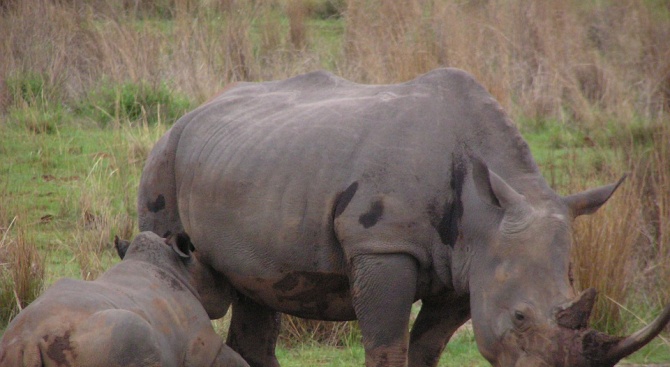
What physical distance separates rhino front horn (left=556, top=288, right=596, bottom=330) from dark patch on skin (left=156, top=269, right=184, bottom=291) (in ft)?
6.16

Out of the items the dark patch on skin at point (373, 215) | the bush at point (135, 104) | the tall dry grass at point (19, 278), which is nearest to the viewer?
the dark patch on skin at point (373, 215)

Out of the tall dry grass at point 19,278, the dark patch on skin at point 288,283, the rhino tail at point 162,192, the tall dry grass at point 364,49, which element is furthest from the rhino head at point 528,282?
the tall dry grass at point 364,49

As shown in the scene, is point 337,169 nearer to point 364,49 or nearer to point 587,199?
point 587,199

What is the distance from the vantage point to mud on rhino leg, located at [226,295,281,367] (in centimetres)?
607

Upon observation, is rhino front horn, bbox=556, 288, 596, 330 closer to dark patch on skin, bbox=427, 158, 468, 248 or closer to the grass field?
dark patch on skin, bbox=427, 158, 468, 248

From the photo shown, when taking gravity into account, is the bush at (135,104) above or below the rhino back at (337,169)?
below

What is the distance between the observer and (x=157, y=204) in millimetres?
5941

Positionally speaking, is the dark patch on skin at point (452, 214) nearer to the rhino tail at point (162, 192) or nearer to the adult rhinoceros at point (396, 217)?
the adult rhinoceros at point (396, 217)

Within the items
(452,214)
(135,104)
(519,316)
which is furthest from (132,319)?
(135,104)

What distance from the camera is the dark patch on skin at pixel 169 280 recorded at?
210 inches

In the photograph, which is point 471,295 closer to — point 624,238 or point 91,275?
point 624,238

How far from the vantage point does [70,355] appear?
4426 millimetres

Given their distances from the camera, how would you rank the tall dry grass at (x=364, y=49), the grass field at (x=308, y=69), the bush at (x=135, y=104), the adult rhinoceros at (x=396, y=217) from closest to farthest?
the adult rhinoceros at (x=396, y=217), the grass field at (x=308, y=69), the bush at (x=135, y=104), the tall dry grass at (x=364, y=49)

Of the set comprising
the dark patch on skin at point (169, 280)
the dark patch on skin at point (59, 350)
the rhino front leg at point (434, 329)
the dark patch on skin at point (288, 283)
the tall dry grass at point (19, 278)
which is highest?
the dark patch on skin at point (59, 350)
